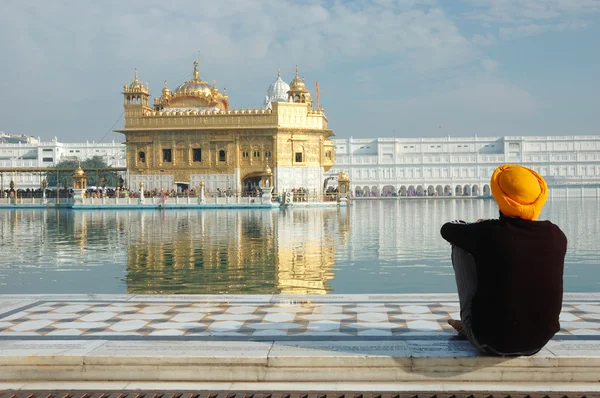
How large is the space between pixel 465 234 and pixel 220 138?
40.3 meters

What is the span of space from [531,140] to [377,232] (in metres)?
81.8

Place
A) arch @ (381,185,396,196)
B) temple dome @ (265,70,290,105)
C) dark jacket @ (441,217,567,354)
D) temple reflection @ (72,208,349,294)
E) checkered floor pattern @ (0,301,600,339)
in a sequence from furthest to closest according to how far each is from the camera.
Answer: arch @ (381,185,396,196), temple dome @ (265,70,290,105), temple reflection @ (72,208,349,294), checkered floor pattern @ (0,301,600,339), dark jacket @ (441,217,567,354)

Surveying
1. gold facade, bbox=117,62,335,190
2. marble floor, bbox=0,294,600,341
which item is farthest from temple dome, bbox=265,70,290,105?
marble floor, bbox=0,294,600,341

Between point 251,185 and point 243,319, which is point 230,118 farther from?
point 243,319

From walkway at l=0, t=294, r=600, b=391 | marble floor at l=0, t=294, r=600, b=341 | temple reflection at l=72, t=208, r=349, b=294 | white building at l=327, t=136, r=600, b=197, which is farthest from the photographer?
white building at l=327, t=136, r=600, b=197

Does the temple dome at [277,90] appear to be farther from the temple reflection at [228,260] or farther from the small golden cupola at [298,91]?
the temple reflection at [228,260]

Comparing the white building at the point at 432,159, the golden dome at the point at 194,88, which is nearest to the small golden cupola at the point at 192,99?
the golden dome at the point at 194,88

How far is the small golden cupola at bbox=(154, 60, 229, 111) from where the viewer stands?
150 ft

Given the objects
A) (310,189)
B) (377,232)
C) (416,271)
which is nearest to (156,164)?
(310,189)

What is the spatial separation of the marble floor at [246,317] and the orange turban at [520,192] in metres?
1.16

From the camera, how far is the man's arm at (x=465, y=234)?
3750 mm

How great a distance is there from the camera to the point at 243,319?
555 centimetres

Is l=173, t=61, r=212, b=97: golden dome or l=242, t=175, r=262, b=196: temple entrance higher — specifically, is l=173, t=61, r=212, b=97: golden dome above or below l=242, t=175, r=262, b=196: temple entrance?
above

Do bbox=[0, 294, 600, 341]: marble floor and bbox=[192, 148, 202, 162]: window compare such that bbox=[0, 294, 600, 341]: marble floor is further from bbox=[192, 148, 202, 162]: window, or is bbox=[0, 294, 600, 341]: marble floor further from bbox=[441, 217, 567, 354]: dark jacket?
bbox=[192, 148, 202, 162]: window
